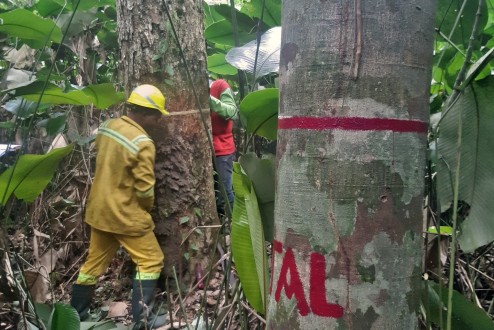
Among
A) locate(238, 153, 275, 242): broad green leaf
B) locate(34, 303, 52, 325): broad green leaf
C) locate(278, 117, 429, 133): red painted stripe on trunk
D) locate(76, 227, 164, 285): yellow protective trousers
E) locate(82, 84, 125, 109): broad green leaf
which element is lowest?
locate(34, 303, 52, 325): broad green leaf

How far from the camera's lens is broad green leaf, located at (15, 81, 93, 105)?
143 cm

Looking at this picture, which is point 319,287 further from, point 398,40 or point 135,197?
point 135,197

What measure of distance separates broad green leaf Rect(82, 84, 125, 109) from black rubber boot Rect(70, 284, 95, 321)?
103 centimetres

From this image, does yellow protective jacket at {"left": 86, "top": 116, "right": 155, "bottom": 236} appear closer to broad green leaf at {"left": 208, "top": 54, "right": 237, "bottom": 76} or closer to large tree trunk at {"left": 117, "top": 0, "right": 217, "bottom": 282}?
large tree trunk at {"left": 117, "top": 0, "right": 217, "bottom": 282}

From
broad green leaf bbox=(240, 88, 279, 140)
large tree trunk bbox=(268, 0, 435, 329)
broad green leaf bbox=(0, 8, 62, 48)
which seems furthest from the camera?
broad green leaf bbox=(0, 8, 62, 48)

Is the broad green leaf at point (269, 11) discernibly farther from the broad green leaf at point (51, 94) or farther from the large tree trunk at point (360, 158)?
the large tree trunk at point (360, 158)

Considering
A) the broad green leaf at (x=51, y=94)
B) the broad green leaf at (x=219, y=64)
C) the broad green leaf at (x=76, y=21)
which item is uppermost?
the broad green leaf at (x=76, y=21)

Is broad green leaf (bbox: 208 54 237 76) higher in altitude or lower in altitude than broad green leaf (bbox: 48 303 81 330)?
higher

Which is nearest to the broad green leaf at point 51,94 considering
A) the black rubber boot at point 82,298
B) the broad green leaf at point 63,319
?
the broad green leaf at point 63,319

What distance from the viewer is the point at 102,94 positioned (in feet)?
5.98

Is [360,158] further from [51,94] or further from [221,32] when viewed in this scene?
[221,32]

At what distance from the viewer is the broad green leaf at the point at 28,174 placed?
149cm

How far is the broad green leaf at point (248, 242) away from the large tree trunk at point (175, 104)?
4.78 ft

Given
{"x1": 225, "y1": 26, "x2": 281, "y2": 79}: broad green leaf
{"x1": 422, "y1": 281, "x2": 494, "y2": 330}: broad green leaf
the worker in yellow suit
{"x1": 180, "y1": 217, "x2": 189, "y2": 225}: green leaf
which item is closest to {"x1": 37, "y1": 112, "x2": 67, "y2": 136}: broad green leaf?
the worker in yellow suit
